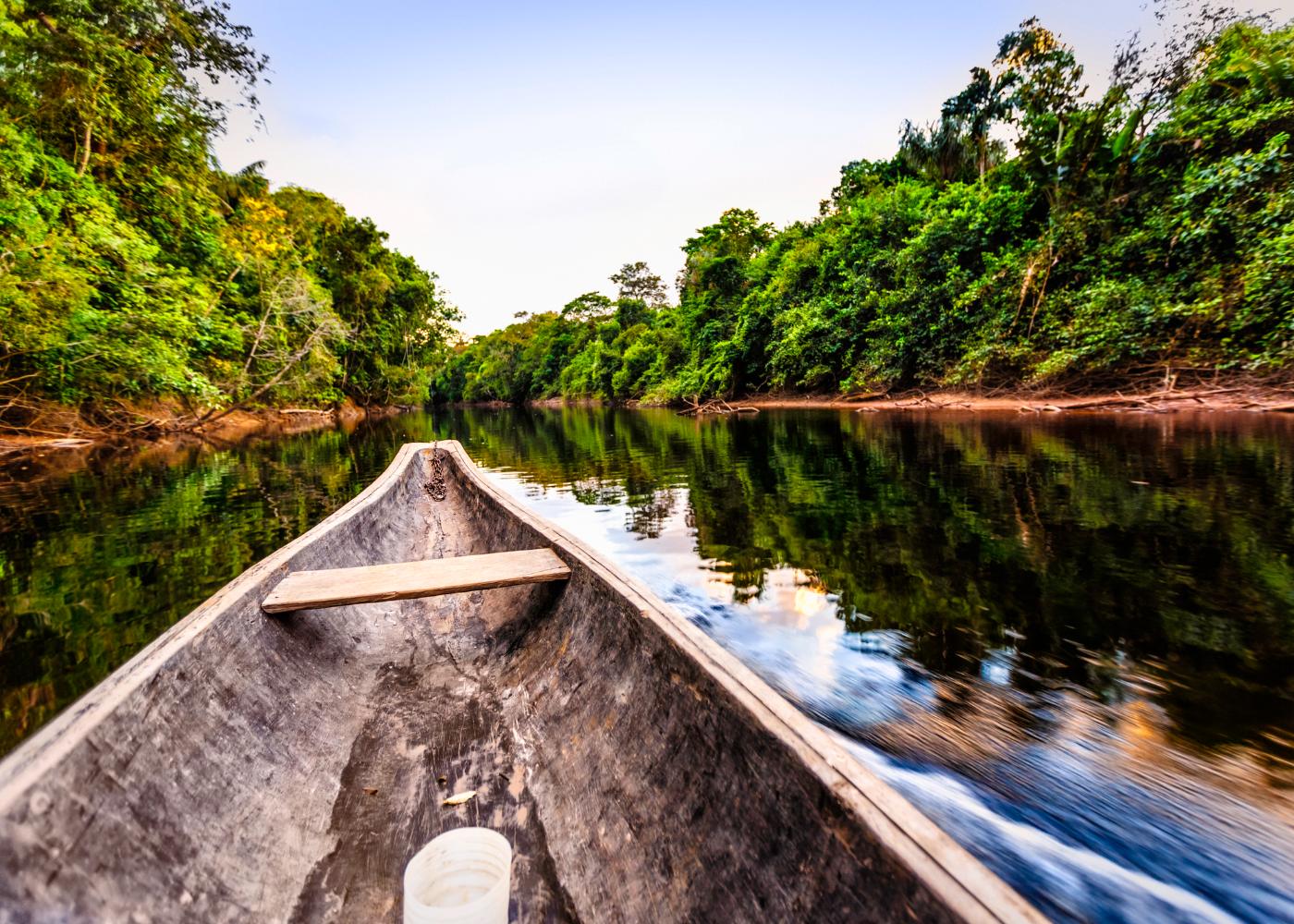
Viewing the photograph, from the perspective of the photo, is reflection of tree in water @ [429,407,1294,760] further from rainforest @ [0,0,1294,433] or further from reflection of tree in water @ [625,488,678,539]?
rainforest @ [0,0,1294,433]

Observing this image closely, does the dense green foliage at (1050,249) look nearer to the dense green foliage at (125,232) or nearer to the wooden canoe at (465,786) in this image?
the wooden canoe at (465,786)

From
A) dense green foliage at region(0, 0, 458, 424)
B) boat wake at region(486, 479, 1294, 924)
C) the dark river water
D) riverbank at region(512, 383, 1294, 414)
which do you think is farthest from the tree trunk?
riverbank at region(512, 383, 1294, 414)

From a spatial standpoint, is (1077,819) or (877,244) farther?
(877,244)

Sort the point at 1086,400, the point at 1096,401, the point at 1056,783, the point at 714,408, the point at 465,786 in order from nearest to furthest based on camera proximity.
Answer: the point at 465,786
the point at 1056,783
the point at 1096,401
the point at 1086,400
the point at 714,408

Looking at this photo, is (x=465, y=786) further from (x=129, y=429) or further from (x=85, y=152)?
(x=129, y=429)

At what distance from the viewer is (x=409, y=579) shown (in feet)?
7.29

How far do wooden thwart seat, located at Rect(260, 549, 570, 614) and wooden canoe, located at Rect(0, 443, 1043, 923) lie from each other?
9 cm

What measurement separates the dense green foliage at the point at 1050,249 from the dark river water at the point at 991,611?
4088 millimetres

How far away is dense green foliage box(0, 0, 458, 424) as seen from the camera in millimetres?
8062

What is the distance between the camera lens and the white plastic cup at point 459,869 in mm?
1004

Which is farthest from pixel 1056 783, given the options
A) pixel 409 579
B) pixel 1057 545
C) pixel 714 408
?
pixel 714 408

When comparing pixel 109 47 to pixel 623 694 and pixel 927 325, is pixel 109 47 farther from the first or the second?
pixel 927 325

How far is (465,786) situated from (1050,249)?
52.9 feet

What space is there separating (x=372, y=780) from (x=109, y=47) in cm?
1531
